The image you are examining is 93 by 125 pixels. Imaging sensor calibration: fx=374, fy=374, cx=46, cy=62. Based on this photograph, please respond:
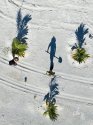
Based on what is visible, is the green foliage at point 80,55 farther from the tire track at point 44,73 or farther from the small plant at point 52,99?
the small plant at point 52,99

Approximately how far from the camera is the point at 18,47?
8227mm

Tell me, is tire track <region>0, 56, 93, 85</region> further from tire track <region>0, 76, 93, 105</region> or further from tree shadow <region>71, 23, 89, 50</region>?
tree shadow <region>71, 23, 89, 50</region>

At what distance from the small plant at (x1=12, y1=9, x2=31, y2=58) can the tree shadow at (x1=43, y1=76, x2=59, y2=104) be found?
91 centimetres

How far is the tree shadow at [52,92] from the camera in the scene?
8.33 m

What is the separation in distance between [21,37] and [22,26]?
0.24 m

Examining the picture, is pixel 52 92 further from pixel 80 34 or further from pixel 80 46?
pixel 80 34

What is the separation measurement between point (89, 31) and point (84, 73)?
93 centimetres

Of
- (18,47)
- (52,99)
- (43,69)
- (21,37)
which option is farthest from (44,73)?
(21,37)

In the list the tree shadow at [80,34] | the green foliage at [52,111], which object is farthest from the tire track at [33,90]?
the tree shadow at [80,34]

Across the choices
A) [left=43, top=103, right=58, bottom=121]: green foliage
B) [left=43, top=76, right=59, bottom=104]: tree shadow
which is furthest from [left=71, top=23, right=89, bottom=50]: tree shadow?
[left=43, top=103, right=58, bottom=121]: green foliage

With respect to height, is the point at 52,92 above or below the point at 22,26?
below

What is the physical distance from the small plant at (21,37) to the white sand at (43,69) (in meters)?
0.09

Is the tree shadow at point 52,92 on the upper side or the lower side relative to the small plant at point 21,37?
lower

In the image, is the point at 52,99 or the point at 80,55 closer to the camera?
the point at 80,55
